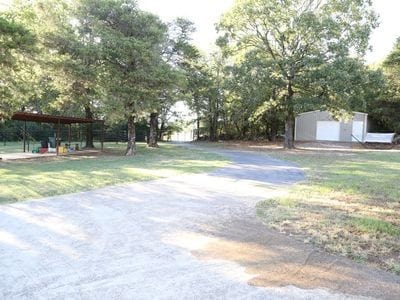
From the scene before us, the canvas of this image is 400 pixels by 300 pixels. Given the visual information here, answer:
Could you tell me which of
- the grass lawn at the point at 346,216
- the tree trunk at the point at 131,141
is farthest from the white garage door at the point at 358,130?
the grass lawn at the point at 346,216

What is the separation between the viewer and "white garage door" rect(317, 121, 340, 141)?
3234 cm

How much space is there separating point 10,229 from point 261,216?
3633mm

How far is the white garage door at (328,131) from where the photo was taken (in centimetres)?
3234

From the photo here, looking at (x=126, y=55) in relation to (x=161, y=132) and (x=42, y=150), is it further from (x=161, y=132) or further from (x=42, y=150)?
(x=161, y=132)

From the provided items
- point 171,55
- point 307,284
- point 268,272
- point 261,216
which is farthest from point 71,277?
point 171,55

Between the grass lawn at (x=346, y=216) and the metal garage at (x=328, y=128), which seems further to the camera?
the metal garage at (x=328, y=128)

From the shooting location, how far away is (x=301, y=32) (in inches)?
854

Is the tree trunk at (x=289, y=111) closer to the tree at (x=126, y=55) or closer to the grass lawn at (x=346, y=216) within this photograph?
the tree at (x=126, y=55)

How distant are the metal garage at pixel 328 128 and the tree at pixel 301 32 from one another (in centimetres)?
954

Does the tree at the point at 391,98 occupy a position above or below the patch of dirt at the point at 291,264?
above

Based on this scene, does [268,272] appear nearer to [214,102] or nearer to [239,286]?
[239,286]

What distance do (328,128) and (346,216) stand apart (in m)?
27.8

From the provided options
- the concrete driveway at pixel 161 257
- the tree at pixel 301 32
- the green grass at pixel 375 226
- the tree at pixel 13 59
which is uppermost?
the tree at pixel 301 32

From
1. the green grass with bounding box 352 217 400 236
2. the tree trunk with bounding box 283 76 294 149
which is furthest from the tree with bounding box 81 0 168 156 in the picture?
the green grass with bounding box 352 217 400 236
